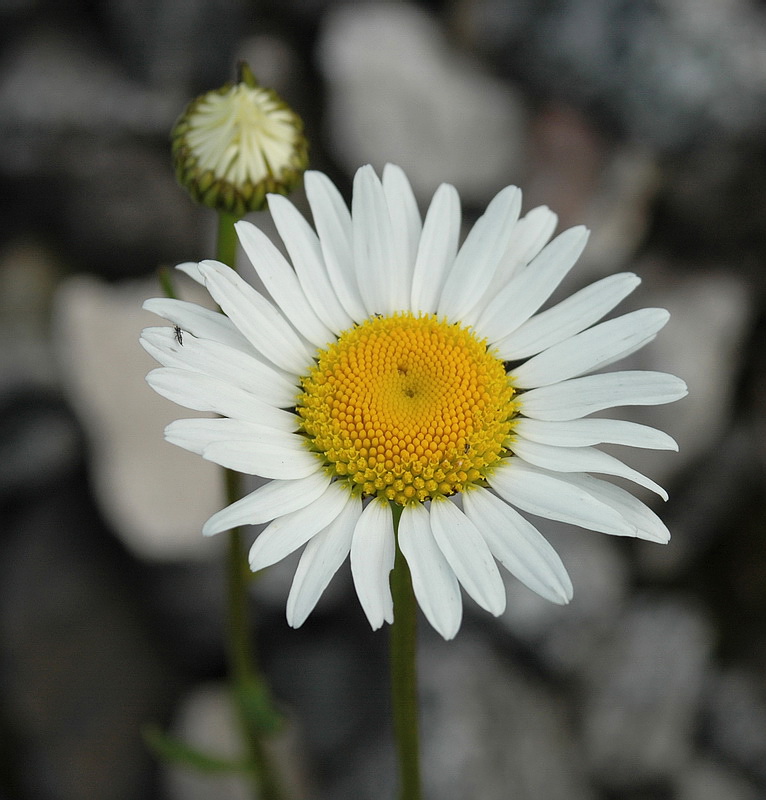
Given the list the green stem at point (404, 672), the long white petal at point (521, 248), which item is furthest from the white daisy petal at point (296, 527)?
the long white petal at point (521, 248)

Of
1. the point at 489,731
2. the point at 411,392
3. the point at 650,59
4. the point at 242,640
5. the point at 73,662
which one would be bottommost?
the point at 73,662

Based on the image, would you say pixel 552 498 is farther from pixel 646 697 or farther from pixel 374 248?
pixel 646 697

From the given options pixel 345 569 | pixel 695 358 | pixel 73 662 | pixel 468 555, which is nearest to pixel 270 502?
pixel 468 555

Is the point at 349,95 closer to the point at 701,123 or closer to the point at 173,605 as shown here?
the point at 701,123

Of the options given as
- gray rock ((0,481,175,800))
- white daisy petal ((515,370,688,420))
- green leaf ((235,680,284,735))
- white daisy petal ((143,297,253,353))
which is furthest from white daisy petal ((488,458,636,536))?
gray rock ((0,481,175,800))

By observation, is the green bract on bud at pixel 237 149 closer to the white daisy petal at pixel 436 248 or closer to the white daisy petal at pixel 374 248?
the white daisy petal at pixel 374 248
